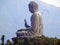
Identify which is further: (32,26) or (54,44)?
(32,26)

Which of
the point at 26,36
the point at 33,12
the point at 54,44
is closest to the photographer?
the point at 54,44

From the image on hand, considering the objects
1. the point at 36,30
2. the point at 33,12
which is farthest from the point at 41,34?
the point at 33,12

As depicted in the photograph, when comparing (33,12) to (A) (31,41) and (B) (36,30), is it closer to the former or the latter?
(B) (36,30)

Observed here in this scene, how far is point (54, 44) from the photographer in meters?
9.18

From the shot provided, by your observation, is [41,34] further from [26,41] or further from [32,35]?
[26,41]

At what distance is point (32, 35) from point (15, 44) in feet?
2.95

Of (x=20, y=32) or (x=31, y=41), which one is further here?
(x=20, y=32)

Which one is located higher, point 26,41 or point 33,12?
point 33,12

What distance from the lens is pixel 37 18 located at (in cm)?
1052

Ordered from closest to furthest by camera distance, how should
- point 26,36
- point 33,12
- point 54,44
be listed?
1. point 54,44
2. point 26,36
3. point 33,12

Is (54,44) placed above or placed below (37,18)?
below

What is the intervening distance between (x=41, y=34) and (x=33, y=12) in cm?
93

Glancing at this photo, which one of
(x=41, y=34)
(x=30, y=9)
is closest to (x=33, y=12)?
(x=30, y=9)

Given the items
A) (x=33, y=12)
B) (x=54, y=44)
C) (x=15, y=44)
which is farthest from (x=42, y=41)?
(x=33, y=12)
